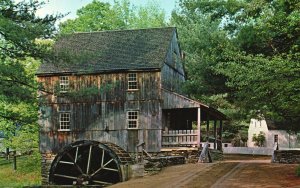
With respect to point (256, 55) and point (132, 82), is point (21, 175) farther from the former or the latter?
point (256, 55)

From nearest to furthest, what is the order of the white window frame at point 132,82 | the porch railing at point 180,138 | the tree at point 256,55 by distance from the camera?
1. the tree at point 256,55
2. the porch railing at point 180,138
3. the white window frame at point 132,82

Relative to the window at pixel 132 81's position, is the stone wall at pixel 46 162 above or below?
below

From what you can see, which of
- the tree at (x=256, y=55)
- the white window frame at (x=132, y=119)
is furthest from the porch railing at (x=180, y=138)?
the tree at (x=256, y=55)

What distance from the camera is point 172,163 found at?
78.4ft

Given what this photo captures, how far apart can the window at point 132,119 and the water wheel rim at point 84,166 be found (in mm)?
2347

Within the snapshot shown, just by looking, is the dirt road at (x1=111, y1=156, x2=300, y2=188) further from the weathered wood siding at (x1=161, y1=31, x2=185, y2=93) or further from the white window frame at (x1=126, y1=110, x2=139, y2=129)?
the weathered wood siding at (x1=161, y1=31, x2=185, y2=93)

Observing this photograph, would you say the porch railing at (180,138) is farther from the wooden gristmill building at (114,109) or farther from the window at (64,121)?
the window at (64,121)

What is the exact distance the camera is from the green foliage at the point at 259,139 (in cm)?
5300

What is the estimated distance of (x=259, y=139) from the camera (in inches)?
2083

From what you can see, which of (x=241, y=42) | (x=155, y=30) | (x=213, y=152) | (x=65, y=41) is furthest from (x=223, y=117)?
(x=65, y=41)

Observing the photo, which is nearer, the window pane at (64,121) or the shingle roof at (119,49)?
the shingle roof at (119,49)

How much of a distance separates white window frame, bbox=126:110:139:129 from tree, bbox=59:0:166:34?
74.8ft

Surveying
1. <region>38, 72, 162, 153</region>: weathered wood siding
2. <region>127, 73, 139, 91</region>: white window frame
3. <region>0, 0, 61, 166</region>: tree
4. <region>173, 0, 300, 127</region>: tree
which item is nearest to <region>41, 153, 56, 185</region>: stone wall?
<region>38, 72, 162, 153</region>: weathered wood siding

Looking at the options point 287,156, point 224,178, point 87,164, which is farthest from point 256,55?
point 87,164
